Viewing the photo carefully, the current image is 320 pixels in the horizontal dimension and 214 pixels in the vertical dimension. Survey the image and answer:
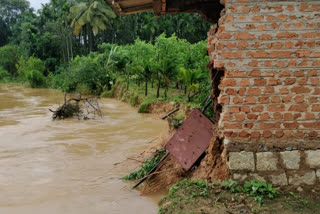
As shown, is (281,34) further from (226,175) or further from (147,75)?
(147,75)

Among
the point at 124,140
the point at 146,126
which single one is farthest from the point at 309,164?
the point at 146,126

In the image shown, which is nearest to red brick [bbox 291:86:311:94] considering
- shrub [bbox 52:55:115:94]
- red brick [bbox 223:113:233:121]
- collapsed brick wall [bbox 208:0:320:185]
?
collapsed brick wall [bbox 208:0:320:185]

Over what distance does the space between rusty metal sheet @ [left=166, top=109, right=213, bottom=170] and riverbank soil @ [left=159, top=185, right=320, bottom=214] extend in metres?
0.81

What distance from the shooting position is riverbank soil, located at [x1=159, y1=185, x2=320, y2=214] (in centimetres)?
321

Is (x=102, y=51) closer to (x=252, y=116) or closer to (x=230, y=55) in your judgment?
(x=230, y=55)

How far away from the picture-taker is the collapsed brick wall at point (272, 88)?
133 inches

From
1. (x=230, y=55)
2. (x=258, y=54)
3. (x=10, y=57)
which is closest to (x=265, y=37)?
(x=258, y=54)

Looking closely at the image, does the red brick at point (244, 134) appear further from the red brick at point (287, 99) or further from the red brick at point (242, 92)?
the red brick at point (287, 99)

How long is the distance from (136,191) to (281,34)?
320 cm

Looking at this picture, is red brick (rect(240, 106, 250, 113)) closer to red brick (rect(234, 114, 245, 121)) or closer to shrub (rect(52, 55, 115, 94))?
red brick (rect(234, 114, 245, 121))

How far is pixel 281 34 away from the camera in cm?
340

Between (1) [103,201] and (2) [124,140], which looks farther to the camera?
(2) [124,140]

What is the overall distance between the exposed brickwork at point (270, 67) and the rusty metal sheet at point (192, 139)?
815mm

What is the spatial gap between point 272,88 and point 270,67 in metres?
0.24
